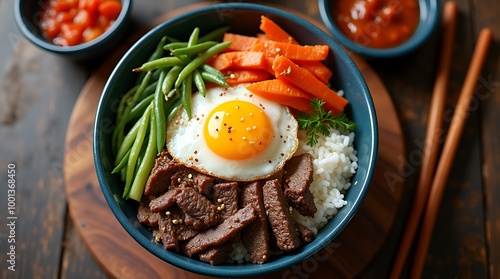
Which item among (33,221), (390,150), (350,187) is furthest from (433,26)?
(33,221)

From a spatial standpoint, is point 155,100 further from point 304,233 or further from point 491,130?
point 491,130

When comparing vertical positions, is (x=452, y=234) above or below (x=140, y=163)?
below

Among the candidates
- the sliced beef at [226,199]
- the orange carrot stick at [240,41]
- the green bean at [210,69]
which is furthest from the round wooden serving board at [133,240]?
the orange carrot stick at [240,41]

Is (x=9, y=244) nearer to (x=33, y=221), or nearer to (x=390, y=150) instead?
(x=33, y=221)

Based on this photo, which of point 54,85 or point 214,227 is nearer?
point 214,227

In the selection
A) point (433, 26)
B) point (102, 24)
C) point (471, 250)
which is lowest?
point (471, 250)

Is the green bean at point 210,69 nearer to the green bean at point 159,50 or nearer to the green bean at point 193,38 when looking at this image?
the green bean at point 193,38

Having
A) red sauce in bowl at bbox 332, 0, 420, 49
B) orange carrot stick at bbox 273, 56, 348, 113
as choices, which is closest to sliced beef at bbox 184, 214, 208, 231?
orange carrot stick at bbox 273, 56, 348, 113

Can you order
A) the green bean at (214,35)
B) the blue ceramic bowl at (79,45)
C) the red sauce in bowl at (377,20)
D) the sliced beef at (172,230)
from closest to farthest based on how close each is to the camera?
the sliced beef at (172,230), the green bean at (214,35), the blue ceramic bowl at (79,45), the red sauce in bowl at (377,20)
